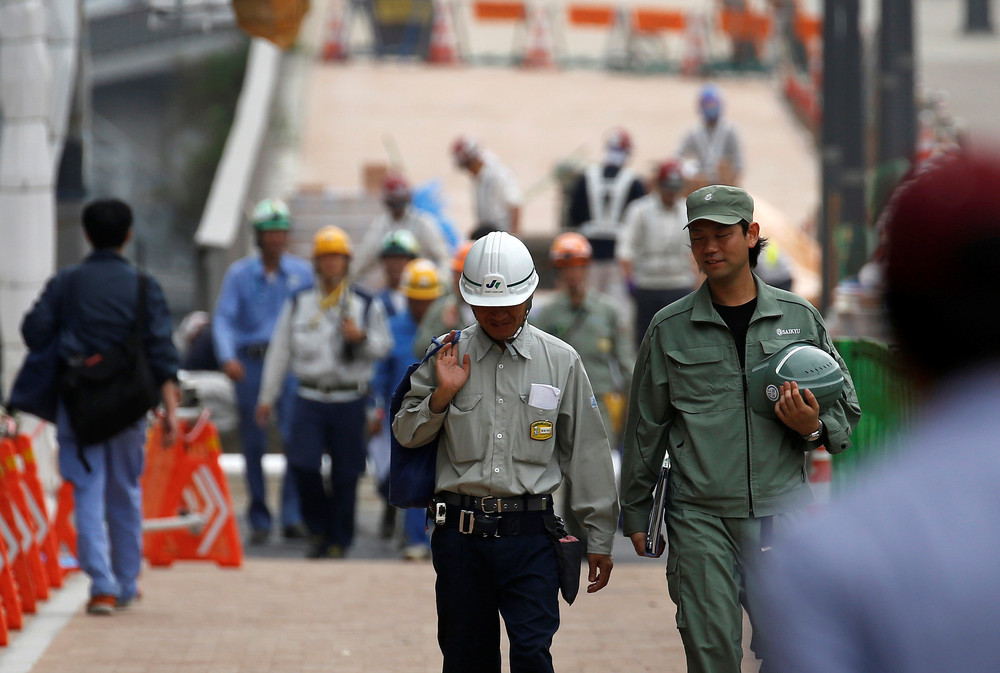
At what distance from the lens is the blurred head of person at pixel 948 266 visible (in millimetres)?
2348

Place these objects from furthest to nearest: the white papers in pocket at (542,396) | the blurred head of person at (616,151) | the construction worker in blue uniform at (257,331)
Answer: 1. the blurred head of person at (616,151)
2. the construction worker in blue uniform at (257,331)
3. the white papers in pocket at (542,396)

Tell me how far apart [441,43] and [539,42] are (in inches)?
110

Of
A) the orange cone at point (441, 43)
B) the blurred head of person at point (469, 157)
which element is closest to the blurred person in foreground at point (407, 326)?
the blurred head of person at point (469, 157)

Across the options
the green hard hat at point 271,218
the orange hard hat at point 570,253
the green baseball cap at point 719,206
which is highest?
the green baseball cap at point 719,206

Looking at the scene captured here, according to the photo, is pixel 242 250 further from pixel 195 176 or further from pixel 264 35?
pixel 195 176

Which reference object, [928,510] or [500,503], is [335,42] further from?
[928,510]

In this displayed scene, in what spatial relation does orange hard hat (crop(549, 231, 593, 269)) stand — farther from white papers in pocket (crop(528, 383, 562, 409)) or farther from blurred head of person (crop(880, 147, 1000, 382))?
blurred head of person (crop(880, 147, 1000, 382))

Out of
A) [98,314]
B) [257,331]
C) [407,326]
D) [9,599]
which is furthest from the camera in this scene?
[257,331]

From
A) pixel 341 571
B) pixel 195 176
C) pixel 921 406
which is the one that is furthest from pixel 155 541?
pixel 195 176

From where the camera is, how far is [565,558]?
5180 millimetres

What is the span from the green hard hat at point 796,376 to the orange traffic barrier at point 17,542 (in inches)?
157

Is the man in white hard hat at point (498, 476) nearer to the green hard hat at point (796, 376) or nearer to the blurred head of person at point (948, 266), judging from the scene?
Result: the green hard hat at point (796, 376)

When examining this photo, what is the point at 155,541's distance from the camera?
9.05 meters

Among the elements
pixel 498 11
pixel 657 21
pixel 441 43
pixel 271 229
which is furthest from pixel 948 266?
pixel 498 11
